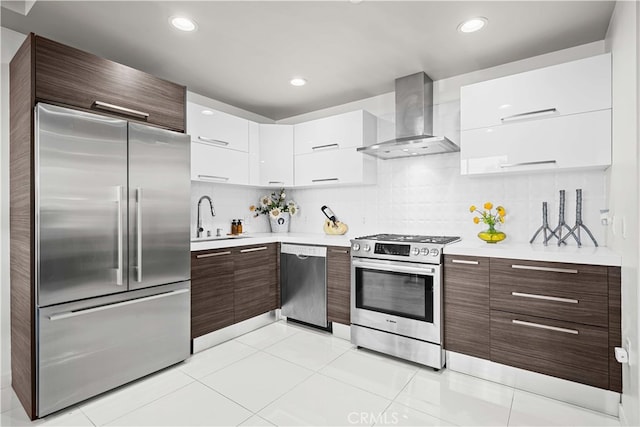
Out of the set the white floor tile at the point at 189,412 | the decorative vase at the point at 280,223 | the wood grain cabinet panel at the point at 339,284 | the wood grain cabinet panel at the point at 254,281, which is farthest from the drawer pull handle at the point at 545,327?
the decorative vase at the point at 280,223

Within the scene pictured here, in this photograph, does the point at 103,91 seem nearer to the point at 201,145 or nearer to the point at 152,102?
the point at 152,102

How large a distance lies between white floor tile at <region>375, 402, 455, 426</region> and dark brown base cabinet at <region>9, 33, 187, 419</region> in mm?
2009

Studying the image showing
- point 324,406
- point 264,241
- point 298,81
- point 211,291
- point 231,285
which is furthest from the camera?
point 264,241

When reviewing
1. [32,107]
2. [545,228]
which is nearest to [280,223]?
[32,107]

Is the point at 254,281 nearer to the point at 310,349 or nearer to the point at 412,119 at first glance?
the point at 310,349

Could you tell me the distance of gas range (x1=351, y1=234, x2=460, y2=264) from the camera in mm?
2555

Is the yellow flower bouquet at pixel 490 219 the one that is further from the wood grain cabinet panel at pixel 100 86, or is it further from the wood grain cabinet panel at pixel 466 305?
the wood grain cabinet panel at pixel 100 86

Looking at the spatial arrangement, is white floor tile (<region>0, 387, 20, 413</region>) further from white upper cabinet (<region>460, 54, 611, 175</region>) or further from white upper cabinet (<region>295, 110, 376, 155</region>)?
white upper cabinet (<region>460, 54, 611, 175</region>)

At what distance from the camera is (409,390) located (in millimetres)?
2256

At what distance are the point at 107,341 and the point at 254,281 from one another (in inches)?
53.7

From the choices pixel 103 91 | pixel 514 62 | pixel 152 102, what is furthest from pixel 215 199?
pixel 514 62

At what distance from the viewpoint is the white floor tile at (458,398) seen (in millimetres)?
1957

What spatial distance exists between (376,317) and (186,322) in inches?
60.6

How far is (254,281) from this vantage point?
130 inches
